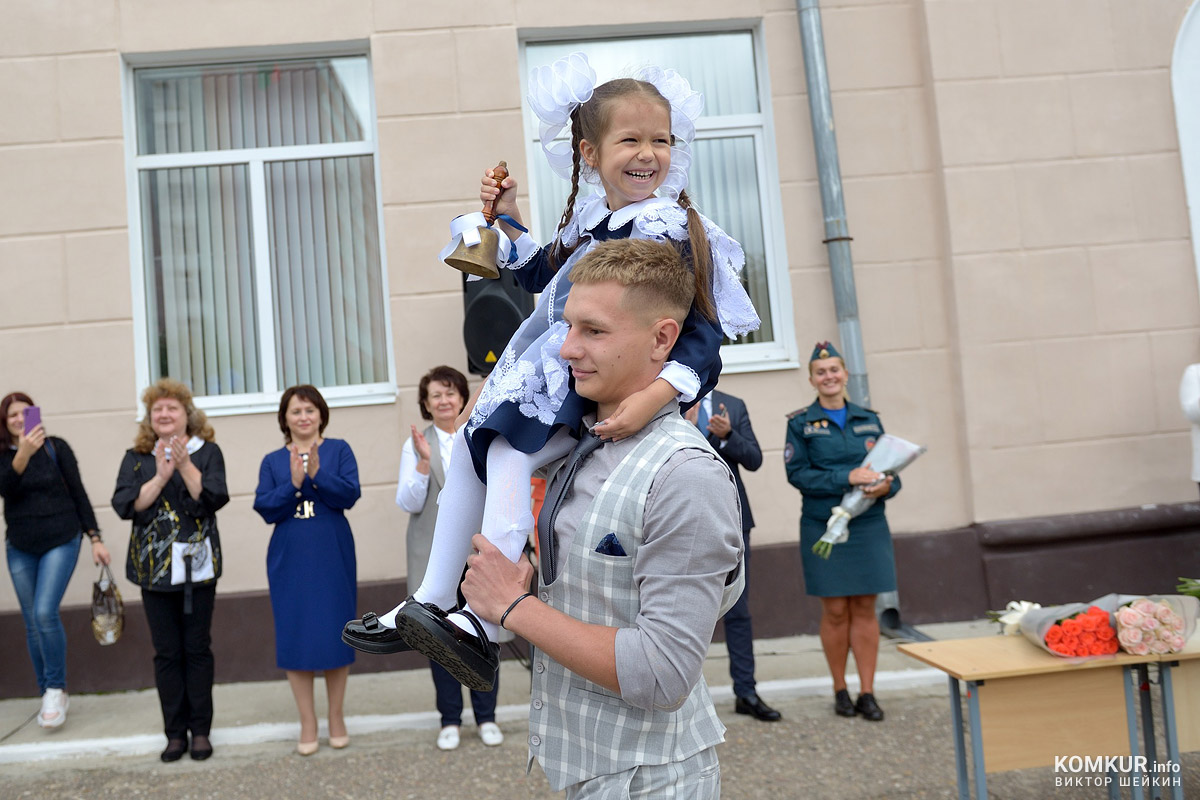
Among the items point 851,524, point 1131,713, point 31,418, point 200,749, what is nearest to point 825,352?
point 851,524

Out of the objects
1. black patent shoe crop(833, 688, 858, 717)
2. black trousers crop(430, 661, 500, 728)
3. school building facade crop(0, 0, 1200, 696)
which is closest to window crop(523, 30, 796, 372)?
school building facade crop(0, 0, 1200, 696)

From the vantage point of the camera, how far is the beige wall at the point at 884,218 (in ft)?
20.2

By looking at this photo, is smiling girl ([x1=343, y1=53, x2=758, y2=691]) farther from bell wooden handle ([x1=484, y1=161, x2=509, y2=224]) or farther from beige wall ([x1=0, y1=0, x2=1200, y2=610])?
beige wall ([x1=0, y1=0, x2=1200, y2=610])

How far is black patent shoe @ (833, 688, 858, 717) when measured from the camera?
4.86 meters

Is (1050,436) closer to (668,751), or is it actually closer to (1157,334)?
(1157,334)

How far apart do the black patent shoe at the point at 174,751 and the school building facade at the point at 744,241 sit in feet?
4.37

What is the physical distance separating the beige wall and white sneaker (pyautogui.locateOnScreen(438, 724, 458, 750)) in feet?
5.13

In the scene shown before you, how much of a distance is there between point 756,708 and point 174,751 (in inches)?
112

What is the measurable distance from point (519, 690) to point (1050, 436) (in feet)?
12.4

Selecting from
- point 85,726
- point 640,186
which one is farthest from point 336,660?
point 640,186

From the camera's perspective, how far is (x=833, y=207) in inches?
249

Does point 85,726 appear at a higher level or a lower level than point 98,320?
lower

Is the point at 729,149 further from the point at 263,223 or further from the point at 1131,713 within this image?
the point at 1131,713

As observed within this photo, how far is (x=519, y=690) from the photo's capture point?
5.55 metres
